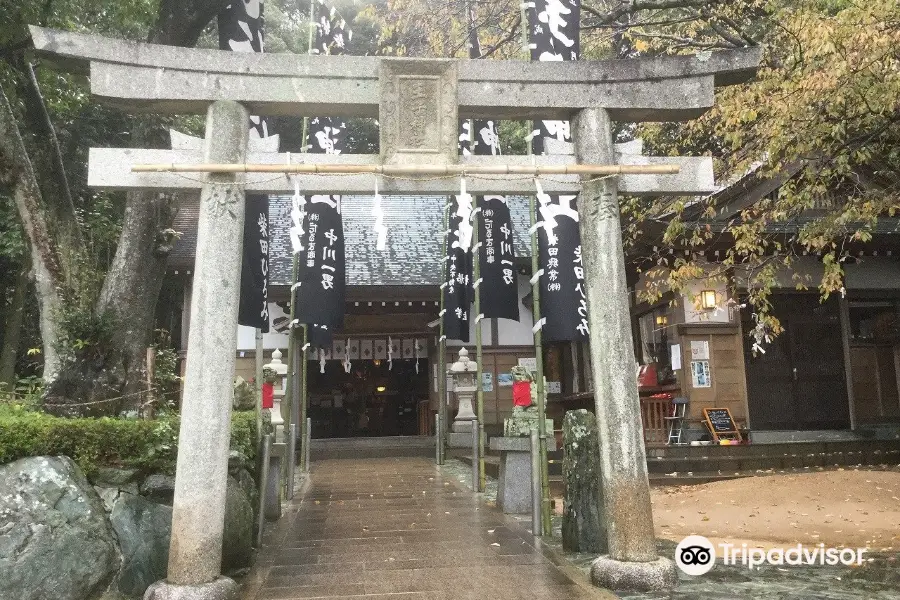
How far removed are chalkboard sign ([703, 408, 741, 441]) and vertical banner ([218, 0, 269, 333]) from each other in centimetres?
951

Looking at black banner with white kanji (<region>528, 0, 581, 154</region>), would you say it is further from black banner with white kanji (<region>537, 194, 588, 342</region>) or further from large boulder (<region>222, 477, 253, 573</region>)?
large boulder (<region>222, 477, 253, 573</region>)

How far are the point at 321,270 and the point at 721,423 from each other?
28.0 feet

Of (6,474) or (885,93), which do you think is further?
(885,93)

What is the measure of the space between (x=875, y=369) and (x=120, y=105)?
15754mm

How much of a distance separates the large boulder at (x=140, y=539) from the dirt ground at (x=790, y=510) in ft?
16.5

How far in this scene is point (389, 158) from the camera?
546cm

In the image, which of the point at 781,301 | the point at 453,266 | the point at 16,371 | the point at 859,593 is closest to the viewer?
the point at 859,593

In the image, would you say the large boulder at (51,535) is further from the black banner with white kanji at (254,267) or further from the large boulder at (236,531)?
the black banner with white kanji at (254,267)

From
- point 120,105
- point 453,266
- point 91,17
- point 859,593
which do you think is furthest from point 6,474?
point 91,17

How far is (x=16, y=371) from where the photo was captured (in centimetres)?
1894

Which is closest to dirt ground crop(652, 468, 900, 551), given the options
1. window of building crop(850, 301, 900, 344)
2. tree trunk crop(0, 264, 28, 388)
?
window of building crop(850, 301, 900, 344)

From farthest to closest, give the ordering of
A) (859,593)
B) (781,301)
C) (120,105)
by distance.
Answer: (781,301), (120,105), (859,593)

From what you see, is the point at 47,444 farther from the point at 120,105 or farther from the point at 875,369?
the point at 875,369

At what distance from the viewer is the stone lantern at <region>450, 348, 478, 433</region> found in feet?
50.9
